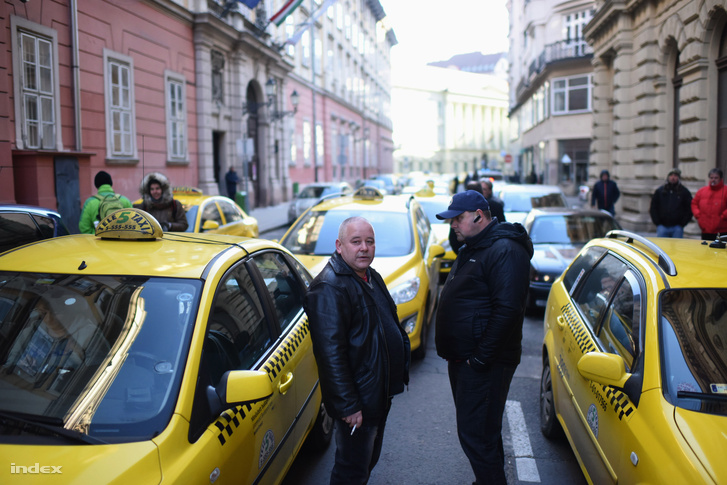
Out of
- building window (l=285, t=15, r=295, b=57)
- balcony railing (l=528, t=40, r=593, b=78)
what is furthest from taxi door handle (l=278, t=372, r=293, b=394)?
balcony railing (l=528, t=40, r=593, b=78)

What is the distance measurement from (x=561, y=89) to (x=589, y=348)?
1476 inches

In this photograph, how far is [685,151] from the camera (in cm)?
1455

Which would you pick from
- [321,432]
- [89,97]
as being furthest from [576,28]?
[321,432]

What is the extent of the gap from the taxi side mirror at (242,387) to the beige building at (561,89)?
115 feet

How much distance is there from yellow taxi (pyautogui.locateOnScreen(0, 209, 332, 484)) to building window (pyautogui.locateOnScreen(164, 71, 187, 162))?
15808mm

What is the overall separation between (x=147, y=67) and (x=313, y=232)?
11.7 m

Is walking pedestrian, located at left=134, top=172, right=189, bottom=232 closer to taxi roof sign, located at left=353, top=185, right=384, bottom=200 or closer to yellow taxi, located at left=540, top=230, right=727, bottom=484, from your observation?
taxi roof sign, located at left=353, top=185, right=384, bottom=200

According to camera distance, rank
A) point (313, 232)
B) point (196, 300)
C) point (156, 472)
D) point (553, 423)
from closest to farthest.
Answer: point (156, 472)
point (196, 300)
point (553, 423)
point (313, 232)

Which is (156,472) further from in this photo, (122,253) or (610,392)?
(610,392)

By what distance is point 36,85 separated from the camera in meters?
12.3

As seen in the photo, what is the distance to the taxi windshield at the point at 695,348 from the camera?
9.21 ft

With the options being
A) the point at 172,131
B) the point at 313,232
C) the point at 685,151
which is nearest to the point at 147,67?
the point at 172,131

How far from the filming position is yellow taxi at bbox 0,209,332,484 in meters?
2.33

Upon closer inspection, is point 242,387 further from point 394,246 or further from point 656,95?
point 656,95
